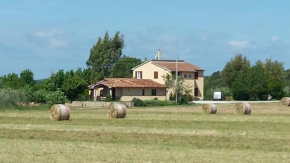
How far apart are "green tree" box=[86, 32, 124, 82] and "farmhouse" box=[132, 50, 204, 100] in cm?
1830

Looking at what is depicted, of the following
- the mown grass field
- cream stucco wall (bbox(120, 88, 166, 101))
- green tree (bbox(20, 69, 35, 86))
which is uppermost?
green tree (bbox(20, 69, 35, 86))

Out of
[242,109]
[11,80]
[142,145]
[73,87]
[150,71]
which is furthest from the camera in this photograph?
[150,71]

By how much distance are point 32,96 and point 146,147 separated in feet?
190

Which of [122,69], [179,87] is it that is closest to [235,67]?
[122,69]

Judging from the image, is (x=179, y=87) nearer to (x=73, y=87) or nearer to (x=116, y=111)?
(x=73, y=87)

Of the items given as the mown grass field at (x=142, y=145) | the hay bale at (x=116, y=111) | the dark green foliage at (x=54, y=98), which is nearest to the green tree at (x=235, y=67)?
the dark green foliage at (x=54, y=98)

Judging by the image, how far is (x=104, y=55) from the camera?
126438 mm

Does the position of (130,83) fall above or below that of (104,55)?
below

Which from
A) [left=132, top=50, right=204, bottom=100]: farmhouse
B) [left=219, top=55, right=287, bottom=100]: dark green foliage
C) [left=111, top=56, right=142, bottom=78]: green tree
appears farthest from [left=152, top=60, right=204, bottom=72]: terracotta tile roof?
[left=111, top=56, right=142, bottom=78]: green tree

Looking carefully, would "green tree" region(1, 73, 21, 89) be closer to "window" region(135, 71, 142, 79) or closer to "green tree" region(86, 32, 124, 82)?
"window" region(135, 71, 142, 79)

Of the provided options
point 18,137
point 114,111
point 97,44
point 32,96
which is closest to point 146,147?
point 18,137

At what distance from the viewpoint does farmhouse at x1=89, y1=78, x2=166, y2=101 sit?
9506 centimetres

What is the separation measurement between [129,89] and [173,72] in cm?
1052

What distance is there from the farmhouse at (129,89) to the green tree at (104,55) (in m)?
25.5
